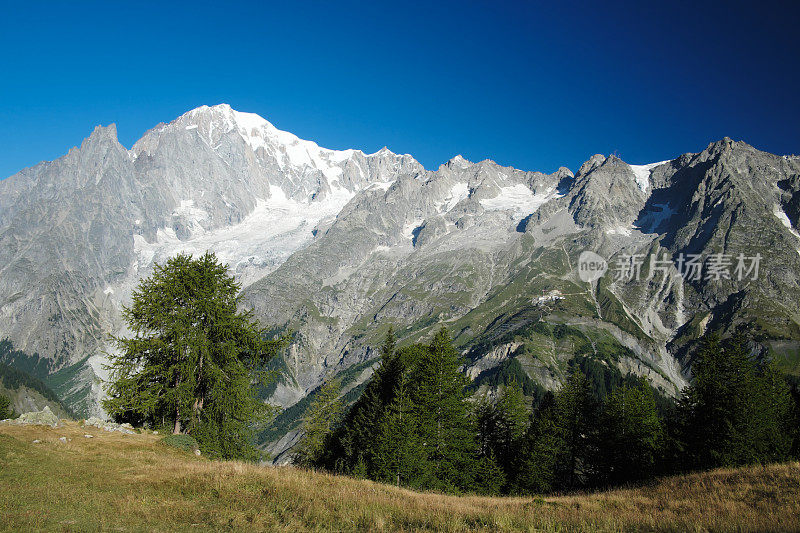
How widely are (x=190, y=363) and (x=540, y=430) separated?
34.5 m

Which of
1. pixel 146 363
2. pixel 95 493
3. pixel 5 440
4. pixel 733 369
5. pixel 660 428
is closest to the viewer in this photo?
pixel 95 493

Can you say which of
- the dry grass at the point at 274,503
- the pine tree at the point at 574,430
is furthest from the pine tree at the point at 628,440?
the dry grass at the point at 274,503

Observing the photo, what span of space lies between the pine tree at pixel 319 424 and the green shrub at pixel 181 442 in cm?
2458

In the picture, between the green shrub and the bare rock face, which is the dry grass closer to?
the green shrub

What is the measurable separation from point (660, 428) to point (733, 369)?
35.0ft

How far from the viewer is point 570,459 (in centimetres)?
4447

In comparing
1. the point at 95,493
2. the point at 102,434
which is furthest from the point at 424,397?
the point at 95,493

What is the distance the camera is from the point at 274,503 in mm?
12508

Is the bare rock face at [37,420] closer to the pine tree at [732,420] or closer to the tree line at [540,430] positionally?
the tree line at [540,430]

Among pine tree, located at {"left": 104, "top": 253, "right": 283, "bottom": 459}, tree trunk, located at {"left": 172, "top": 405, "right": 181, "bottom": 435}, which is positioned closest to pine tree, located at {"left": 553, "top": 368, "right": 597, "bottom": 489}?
pine tree, located at {"left": 104, "top": 253, "right": 283, "bottom": 459}

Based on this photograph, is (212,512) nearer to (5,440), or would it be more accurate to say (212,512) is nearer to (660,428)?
(5,440)

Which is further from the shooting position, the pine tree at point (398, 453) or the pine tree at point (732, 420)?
the pine tree at point (732, 420)

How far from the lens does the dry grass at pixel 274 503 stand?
35.3ft

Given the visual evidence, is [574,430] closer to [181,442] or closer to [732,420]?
[732,420]
